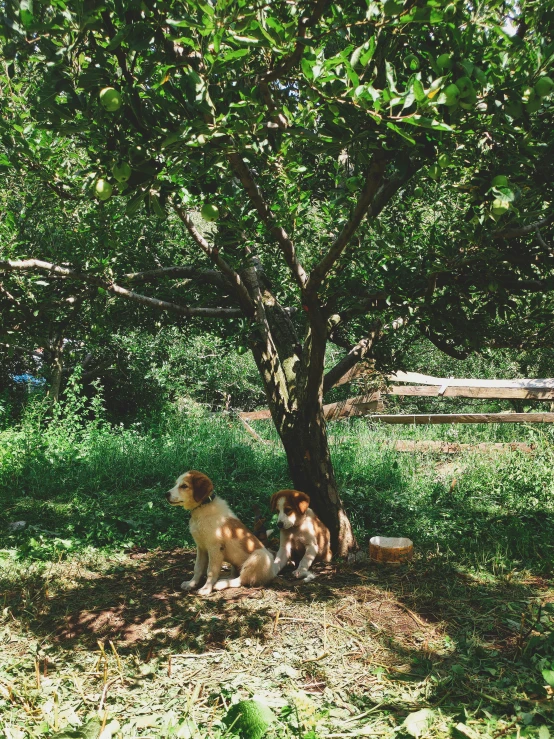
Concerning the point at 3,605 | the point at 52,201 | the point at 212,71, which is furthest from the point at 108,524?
the point at 212,71

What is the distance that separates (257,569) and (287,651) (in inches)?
42.7

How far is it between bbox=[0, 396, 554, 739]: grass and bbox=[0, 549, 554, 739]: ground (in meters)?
0.01

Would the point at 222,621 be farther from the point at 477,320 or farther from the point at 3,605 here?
the point at 477,320

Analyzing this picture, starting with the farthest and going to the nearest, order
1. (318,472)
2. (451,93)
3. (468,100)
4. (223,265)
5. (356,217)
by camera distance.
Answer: (318,472) < (223,265) < (356,217) < (468,100) < (451,93)

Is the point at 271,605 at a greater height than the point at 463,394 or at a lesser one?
lesser

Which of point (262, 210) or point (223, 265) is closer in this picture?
point (262, 210)

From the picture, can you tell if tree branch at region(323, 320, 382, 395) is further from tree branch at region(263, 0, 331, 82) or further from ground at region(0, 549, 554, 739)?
tree branch at region(263, 0, 331, 82)

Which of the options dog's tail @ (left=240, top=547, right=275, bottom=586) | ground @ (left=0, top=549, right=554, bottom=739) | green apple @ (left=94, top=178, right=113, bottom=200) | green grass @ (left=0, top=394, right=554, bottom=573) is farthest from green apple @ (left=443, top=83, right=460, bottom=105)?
green grass @ (left=0, top=394, right=554, bottom=573)

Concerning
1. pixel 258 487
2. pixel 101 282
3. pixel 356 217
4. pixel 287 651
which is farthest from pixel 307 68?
pixel 258 487

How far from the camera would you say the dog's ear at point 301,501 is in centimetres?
502

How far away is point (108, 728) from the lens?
2771 mm

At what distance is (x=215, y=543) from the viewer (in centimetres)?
481

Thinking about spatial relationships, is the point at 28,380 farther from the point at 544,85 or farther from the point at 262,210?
the point at 544,85

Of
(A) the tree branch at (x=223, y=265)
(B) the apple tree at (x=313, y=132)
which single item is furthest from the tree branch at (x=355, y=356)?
(A) the tree branch at (x=223, y=265)
